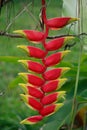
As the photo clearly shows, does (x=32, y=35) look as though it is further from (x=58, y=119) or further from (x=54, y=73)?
(x=58, y=119)

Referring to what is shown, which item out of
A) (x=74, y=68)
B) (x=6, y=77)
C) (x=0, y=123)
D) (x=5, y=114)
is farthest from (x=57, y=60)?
(x=6, y=77)

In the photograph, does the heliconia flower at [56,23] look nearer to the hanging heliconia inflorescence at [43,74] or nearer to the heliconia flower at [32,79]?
the hanging heliconia inflorescence at [43,74]

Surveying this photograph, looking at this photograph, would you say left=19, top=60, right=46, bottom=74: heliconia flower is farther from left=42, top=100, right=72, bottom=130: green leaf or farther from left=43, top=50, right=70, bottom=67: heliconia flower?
left=42, top=100, right=72, bottom=130: green leaf

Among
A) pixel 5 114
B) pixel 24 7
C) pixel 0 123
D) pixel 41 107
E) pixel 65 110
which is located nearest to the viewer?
pixel 41 107

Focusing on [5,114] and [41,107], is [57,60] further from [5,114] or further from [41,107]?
Result: [5,114]

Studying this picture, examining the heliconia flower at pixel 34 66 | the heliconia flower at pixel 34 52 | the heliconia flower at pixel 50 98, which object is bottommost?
the heliconia flower at pixel 50 98

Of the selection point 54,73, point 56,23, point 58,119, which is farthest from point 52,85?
point 58,119

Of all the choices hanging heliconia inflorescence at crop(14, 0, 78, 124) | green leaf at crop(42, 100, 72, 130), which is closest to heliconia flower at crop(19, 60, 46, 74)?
hanging heliconia inflorescence at crop(14, 0, 78, 124)

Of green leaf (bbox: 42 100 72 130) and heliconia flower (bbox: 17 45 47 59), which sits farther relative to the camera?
green leaf (bbox: 42 100 72 130)

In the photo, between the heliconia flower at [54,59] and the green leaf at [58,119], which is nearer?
the heliconia flower at [54,59]

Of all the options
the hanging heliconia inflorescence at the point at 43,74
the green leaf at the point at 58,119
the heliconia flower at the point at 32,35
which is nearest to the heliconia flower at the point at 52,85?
the hanging heliconia inflorescence at the point at 43,74

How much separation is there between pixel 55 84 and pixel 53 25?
5.5 inches

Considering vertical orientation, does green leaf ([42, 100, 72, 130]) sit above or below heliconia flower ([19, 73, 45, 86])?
below

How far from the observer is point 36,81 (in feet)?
4.07
